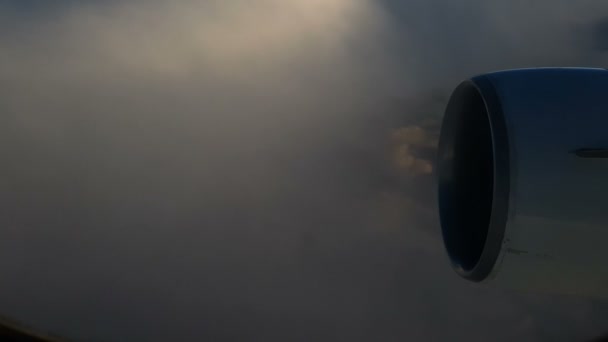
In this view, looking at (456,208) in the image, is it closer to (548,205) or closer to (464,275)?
(464,275)

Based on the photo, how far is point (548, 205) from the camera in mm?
3279

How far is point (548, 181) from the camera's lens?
3289 mm

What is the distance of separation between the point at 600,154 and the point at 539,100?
0.45 m

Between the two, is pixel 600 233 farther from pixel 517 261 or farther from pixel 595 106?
pixel 595 106

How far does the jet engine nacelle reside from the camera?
3281 millimetres

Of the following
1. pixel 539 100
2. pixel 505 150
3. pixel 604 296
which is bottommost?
pixel 604 296

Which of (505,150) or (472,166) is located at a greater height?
(472,166)

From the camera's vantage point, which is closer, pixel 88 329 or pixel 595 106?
pixel 595 106

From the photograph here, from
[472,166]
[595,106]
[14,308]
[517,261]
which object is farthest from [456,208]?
[14,308]

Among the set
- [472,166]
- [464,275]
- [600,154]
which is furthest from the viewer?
[472,166]

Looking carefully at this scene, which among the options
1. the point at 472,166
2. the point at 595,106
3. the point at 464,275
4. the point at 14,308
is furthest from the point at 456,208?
the point at 14,308

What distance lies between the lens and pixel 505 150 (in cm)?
337

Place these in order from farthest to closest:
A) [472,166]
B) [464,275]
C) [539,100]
Result: [472,166], [464,275], [539,100]

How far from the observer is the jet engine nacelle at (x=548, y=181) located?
328 cm
